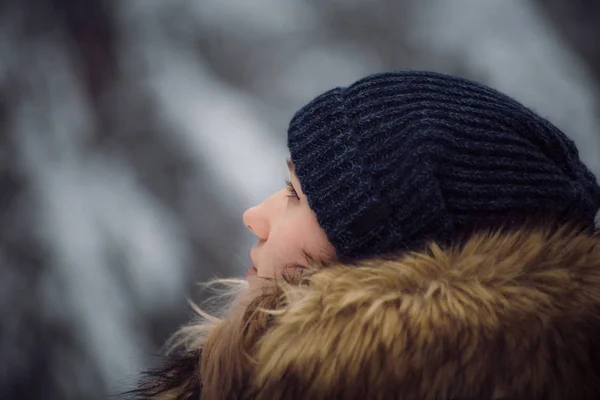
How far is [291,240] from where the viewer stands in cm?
66

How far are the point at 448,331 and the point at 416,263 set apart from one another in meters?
0.08

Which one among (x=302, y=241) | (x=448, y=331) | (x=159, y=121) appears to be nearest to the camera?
(x=448, y=331)

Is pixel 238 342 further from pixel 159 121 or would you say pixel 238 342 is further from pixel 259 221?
pixel 159 121

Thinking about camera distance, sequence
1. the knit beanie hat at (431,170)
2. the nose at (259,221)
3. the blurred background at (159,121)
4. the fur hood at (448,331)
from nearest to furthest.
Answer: the fur hood at (448,331) → the knit beanie hat at (431,170) → the nose at (259,221) → the blurred background at (159,121)

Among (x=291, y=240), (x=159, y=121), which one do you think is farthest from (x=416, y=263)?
(x=159, y=121)

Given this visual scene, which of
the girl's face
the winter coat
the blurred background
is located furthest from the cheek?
the blurred background

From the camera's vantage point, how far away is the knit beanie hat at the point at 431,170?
0.59 m

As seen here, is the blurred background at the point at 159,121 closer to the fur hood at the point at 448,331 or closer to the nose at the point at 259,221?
the nose at the point at 259,221

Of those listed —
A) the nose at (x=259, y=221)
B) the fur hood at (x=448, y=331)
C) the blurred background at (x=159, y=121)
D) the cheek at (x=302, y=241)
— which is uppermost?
the blurred background at (x=159, y=121)

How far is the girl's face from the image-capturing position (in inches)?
25.7

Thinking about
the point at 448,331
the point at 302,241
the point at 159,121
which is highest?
the point at 159,121

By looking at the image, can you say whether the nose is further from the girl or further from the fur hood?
the fur hood

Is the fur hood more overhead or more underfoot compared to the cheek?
more underfoot

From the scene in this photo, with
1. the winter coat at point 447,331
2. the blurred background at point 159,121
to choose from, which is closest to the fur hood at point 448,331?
the winter coat at point 447,331
